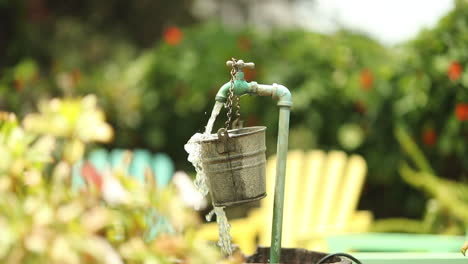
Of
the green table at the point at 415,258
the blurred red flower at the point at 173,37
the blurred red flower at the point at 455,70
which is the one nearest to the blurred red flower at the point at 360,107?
the blurred red flower at the point at 455,70

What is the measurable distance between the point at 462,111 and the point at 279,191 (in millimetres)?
2280

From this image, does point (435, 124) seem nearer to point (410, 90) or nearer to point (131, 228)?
point (410, 90)

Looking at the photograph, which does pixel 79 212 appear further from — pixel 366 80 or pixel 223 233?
pixel 366 80

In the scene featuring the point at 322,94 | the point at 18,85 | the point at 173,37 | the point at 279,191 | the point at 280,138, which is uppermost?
the point at 173,37

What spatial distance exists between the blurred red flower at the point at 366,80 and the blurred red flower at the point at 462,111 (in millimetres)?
599

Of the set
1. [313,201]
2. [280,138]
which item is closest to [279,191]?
[280,138]

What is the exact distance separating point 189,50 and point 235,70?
3261 mm

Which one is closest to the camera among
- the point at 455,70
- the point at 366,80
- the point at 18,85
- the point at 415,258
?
the point at 415,258

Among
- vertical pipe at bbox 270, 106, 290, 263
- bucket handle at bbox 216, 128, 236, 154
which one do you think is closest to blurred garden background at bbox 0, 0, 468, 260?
vertical pipe at bbox 270, 106, 290, 263

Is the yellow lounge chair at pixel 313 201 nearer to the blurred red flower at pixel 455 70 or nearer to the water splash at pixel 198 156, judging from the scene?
the blurred red flower at pixel 455 70

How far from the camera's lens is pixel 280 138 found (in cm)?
139

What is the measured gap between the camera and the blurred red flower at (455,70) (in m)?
3.33

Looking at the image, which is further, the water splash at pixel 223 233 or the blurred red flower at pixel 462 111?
the blurred red flower at pixel 462 111

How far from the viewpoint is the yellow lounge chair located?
3354 mm
